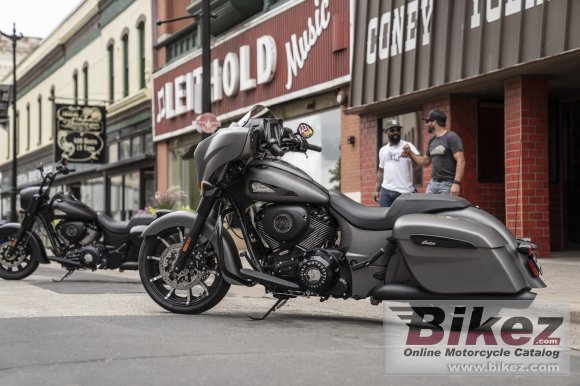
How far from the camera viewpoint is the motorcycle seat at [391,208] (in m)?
6.17

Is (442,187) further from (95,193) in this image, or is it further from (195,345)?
(95,193)

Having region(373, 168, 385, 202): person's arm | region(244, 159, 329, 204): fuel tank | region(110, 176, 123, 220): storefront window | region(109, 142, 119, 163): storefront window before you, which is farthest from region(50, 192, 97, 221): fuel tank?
region(109, 142, 119, 163): storefront window

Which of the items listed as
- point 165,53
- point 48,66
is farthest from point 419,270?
point 48,66

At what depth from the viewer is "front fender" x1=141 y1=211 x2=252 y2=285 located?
6672mm

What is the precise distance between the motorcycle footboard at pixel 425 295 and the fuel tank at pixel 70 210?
560 cm

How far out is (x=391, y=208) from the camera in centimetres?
631

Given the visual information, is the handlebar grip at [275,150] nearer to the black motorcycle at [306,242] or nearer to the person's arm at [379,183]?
the black motorcycle at [306,242]

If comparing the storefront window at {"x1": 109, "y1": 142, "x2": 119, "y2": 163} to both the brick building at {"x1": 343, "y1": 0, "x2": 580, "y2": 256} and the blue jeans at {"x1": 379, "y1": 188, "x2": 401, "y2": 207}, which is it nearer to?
the brick building at {"x1": 343, "y1": 0, "x2": 580, "y2": 256}

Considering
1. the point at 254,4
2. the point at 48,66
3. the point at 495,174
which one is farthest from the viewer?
the point at 48,66

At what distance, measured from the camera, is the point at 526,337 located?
19.5 feet

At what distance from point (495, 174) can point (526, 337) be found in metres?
7.65

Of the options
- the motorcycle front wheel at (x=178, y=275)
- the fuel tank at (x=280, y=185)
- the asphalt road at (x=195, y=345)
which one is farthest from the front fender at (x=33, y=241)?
the fuel tank at (x=280, y=185)

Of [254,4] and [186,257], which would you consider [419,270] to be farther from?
[254,4]

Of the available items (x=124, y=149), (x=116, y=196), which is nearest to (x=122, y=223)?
(x=124, y=149)
